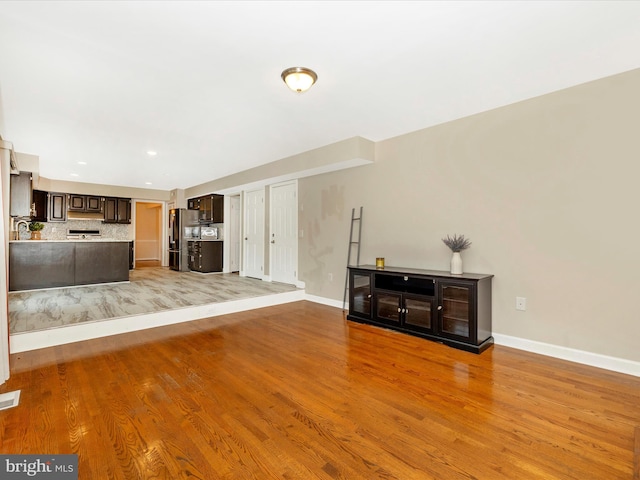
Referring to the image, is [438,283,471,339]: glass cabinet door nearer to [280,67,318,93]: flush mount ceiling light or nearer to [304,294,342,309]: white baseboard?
[304,294,342,309]: white baseboard

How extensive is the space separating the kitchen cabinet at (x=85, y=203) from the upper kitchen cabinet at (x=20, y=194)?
10.0 ft

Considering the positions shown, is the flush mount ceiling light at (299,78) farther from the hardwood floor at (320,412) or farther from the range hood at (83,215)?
the range hood at (83,215)

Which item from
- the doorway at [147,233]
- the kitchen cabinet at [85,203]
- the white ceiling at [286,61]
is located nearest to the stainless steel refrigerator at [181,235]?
the kitchen cabinet at [85,203]

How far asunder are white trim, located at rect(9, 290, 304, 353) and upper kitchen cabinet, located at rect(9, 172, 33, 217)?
346cm

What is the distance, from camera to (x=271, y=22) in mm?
2066

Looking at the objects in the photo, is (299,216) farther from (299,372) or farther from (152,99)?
(299,372)

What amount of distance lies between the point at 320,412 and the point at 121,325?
2839mm

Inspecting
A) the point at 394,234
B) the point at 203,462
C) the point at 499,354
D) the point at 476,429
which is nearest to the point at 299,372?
the point at 203,462

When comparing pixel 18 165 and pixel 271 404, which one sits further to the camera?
pixel 18 165

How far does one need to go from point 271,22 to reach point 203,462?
265cm

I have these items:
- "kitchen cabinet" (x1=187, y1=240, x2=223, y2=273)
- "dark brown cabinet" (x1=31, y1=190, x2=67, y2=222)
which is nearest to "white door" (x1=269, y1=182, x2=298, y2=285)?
"kitchen cabinet" (x1=187, y1=240, x2=223, y2=273)

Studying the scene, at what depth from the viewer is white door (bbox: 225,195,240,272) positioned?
8.15m

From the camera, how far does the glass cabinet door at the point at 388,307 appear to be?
375 cm

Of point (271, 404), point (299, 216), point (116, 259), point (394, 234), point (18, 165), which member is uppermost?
point (18, 165)
